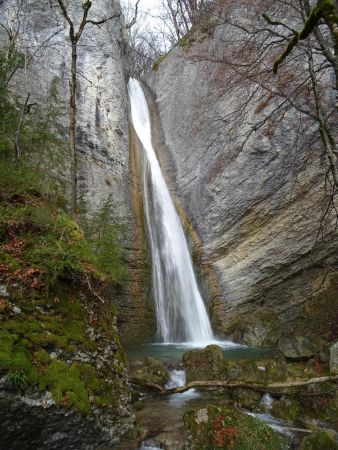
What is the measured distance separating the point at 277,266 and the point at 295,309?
1547 millimetres

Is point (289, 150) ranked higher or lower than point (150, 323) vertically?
higher

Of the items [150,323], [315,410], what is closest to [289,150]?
[150,323]

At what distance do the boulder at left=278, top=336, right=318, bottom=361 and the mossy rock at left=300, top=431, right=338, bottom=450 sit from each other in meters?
3.58

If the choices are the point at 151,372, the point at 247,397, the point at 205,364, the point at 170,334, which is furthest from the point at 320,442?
the point at 170,334

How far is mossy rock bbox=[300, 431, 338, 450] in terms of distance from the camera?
496 cm

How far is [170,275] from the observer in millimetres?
14070

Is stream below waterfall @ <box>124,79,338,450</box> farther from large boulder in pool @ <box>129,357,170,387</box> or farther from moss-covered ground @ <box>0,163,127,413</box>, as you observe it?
moss-covered ground @ <box>0,163,127,413</box>

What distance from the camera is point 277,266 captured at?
12688 mm

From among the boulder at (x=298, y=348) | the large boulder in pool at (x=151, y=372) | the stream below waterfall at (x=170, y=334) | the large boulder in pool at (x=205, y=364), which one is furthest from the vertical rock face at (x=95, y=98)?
the boulder at (x=298, y=348)

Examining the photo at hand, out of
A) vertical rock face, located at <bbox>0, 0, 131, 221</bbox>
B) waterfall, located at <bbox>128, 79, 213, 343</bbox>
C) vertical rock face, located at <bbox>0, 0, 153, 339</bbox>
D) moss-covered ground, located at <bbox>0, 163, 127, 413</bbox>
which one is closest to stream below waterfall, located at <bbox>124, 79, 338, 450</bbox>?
waterfall, located at <bbox>128, 79, 213, 343</bbox>

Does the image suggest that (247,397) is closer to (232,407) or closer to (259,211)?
(232,407)

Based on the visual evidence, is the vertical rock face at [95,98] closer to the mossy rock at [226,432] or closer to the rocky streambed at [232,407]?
the rocky streambed at [232,407]

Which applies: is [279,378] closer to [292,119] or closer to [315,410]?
[315,410]

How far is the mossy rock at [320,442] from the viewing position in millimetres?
4957
